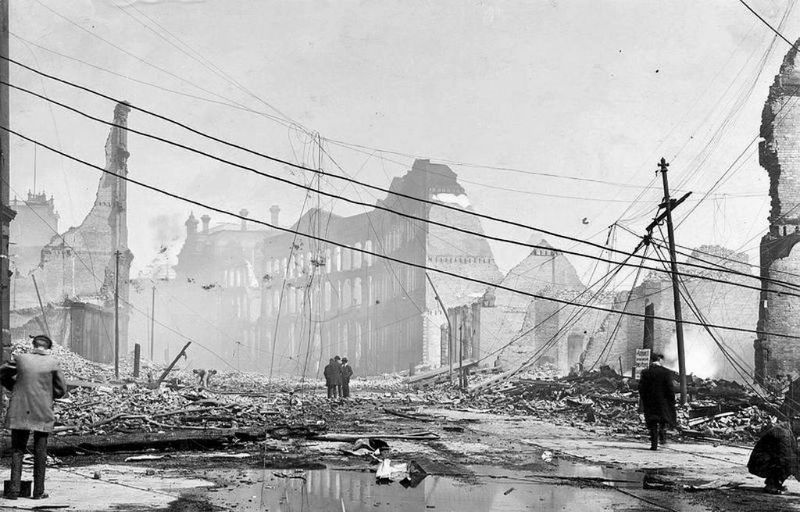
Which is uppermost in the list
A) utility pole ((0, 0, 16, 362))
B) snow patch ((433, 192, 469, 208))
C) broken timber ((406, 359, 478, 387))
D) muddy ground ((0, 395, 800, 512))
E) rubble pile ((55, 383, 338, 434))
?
snow patch ((433, 192, 469, 208))

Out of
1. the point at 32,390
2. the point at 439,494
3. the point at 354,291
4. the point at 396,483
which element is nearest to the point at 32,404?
the point at 32,390

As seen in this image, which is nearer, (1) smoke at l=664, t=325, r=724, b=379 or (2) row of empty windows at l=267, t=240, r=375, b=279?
(1) smoke at l=664, t=325, r=724, b=379

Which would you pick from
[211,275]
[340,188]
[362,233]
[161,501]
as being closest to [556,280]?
[340,188]

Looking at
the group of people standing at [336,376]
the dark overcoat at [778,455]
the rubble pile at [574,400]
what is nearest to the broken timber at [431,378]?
the rubble pile at [574,400]

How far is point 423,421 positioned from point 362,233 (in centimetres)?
4548

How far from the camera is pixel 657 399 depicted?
1162 centimetres

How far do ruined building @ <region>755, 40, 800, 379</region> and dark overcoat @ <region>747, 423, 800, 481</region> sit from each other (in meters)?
18.4

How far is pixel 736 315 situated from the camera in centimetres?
3188

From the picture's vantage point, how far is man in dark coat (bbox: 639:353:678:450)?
11547 mm

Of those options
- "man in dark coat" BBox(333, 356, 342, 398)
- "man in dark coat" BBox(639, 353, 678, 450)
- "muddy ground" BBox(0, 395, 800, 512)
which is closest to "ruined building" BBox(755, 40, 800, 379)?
"man in dark coat" BBox(333, 356, 342, 398)

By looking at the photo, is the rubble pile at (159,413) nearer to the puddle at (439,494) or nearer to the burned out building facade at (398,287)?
the puddle at (439,494)

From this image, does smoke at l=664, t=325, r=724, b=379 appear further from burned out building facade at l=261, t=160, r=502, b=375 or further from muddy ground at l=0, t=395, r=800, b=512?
muddy ground at l=0, t=395, r=800, b=512

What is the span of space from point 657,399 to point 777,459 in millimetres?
4271

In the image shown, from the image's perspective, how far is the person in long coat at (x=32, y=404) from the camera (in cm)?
644
